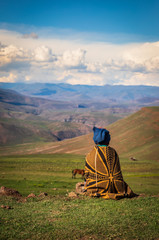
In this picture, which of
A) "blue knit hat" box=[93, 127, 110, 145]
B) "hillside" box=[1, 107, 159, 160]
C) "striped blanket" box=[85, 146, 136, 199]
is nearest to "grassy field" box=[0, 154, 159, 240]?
"striped blanket" box=[85, 146, 136, 199]

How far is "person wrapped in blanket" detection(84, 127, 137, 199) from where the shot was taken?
652 inches

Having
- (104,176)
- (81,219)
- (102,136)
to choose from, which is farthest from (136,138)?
(81,219)

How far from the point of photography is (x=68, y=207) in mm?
14367

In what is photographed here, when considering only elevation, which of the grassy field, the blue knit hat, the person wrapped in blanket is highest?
the blue knit hat

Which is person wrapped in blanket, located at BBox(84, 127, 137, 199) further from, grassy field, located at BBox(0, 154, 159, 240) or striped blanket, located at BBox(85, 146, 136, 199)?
grassy field, located at BBox(0, 154, 159, 240)

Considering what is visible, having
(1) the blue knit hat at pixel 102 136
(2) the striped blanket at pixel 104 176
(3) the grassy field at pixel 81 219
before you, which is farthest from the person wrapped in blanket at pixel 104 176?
(3) the grassy field at pixel 81 219

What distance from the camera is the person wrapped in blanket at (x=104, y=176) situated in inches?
652

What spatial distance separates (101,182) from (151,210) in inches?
161

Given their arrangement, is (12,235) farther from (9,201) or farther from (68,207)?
(9,201)

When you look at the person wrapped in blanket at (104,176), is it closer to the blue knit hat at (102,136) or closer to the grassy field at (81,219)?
the blue knit hat at (102,136)

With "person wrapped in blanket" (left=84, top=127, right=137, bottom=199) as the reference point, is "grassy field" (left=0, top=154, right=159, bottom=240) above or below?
below

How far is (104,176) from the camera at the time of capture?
16625mm

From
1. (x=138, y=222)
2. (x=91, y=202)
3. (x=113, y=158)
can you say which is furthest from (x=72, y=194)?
(x=138, y=222)

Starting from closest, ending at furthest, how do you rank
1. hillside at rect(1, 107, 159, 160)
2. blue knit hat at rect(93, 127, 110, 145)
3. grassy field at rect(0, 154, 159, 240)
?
grassy field at rect(0, 154, 159, 240) → blue knit hat at rect(93, 127, 110, 145) → hillside at rect(1, 107, 159, 160)
